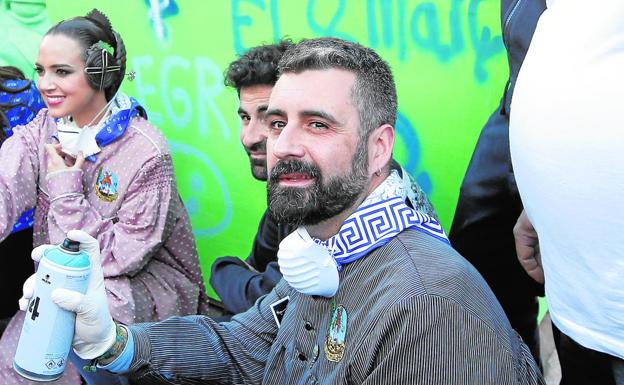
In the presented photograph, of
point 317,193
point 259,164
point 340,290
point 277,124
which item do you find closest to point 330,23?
point 259,164

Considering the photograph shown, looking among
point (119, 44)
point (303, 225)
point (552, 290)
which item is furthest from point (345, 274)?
point (119, 44)

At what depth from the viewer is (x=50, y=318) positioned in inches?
68.0

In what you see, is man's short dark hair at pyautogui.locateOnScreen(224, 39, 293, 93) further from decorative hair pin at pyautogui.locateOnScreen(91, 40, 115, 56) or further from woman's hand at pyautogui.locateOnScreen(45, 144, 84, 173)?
woman's hand at pyautogui.locateOnScreen(45, 144, 84, 173)

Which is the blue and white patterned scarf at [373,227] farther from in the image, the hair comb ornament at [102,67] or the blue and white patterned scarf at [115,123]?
the hair comb ornament at [102,67]

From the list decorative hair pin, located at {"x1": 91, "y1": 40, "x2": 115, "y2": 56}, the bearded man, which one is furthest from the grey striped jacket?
decorative hair pin, located at {"x1": 91, "y1": 40, "x2": 115, "y2": 56}

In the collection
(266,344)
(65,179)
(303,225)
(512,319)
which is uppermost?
(303,225)

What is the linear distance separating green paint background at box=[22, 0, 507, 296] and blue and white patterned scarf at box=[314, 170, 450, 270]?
1309mm

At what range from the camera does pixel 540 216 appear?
1.58 metres

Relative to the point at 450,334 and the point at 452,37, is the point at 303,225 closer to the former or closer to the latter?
the point at 450,334

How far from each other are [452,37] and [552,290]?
1.58 m

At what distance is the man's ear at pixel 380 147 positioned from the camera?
1882 mm

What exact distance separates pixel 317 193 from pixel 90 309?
61cm

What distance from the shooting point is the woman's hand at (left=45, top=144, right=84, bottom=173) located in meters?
2.93

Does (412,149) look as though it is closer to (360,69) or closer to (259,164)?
(259,164)
